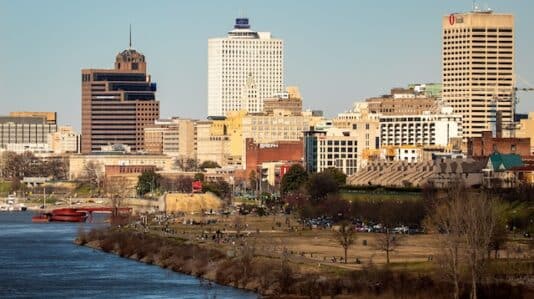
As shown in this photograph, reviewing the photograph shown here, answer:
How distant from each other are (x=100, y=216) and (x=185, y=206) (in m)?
13.8

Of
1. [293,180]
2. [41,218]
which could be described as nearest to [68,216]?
[41,218]

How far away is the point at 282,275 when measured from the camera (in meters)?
93.1

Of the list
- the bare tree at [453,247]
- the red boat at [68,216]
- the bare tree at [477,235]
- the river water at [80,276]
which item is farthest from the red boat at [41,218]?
the bare tree at [477,235]

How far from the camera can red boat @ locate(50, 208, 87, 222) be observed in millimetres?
188600

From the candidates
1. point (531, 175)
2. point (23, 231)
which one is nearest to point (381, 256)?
point (531, 175)

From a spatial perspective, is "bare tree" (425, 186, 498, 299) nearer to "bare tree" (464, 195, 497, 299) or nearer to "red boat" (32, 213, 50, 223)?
"bare tree" (464, 195, 497, 299)

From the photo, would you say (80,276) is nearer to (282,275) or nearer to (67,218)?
(282,275)

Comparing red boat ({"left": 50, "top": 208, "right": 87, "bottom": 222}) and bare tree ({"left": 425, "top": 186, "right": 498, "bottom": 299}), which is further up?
red boat ({"left": 50, "top": 208, "right": 87, "bottom": 222})

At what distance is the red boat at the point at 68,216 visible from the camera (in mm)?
188600

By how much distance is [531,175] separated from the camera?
152000mm

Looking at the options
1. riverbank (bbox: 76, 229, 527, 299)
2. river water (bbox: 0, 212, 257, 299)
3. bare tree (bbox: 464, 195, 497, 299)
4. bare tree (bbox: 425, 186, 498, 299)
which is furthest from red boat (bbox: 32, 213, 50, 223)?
bare tree (bbox: 464, 195, 497, 299)

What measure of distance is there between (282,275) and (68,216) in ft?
327

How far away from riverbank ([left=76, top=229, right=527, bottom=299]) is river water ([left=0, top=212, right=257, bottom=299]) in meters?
1.13

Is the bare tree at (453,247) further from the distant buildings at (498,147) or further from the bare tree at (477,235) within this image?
the distant buildings at (498,147)
